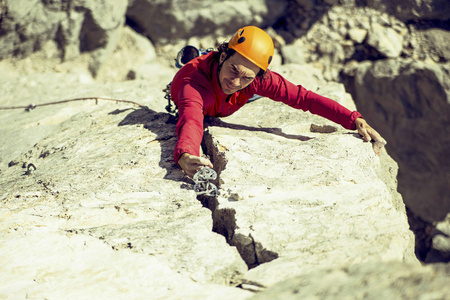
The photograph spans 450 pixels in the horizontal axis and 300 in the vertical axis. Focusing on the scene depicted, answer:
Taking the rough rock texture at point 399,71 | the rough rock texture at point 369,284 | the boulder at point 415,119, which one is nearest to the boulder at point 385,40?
the rough rock texture at point 399,71

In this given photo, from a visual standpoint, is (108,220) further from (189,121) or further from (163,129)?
(163,129)

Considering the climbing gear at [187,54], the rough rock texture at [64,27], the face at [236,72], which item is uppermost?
the rough rock texture at [64,27]

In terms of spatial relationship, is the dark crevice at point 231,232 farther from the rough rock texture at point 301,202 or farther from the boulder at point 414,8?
the boulder at point 414,8

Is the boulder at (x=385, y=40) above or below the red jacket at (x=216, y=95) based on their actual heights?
above

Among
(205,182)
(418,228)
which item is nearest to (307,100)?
(205,182)

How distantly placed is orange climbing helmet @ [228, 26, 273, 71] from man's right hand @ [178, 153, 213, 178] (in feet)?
2.37

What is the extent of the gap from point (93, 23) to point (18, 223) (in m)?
3.51

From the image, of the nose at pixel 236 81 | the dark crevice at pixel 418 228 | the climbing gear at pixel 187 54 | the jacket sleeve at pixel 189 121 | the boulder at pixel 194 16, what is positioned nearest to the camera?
the jacket sleeve at pixel 189 121

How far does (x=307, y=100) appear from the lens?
296 centimetres

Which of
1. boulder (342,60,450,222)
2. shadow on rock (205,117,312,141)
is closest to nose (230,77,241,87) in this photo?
shadow on rock (205,117,312,141)

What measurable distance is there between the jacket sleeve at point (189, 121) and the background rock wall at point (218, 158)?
8.1 inches

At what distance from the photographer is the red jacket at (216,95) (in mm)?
2705

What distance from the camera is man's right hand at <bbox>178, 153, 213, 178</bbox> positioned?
2311 millimetres

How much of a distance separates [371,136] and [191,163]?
1.29 m
